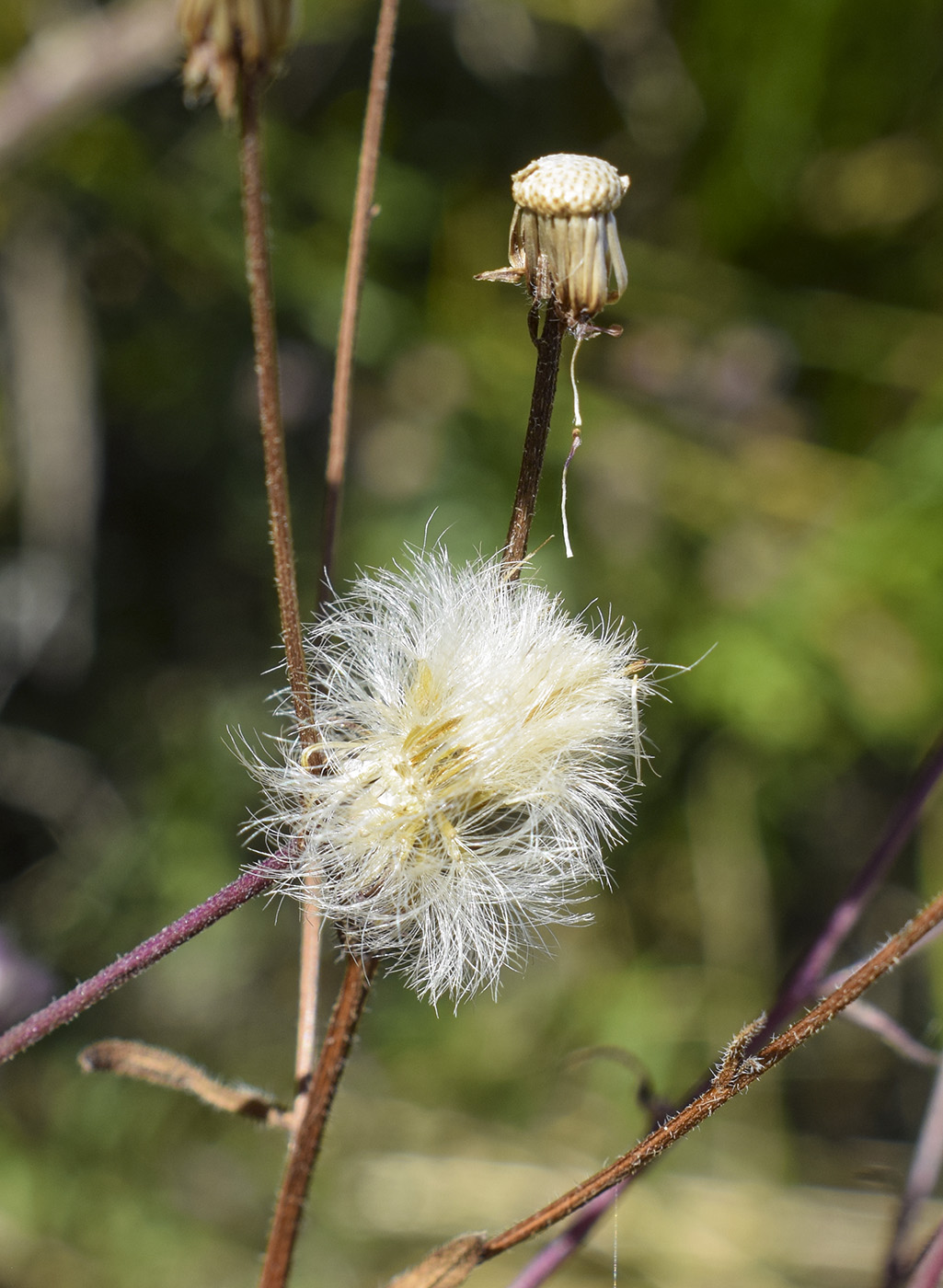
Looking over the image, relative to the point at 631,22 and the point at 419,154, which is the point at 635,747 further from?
the point at 631,22

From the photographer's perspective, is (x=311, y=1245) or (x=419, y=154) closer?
(x=311, y=1245)

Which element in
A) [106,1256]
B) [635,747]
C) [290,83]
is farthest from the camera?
[290,83]

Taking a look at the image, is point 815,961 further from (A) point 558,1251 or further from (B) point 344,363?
(B) point 344,363

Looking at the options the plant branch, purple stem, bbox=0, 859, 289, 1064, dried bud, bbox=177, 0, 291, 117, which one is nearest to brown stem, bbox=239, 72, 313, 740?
dried bud, bbox=177, 0, 291, 117

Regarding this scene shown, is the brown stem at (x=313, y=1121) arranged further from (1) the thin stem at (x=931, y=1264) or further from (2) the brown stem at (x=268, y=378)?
(1) the thin stem at (x=931, y=1264)

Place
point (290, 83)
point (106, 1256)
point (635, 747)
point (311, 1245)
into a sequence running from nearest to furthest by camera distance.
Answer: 1. point (635, 747)
2. point (106, 1256)
3. point (311, 1245)
4. point (290, 83)

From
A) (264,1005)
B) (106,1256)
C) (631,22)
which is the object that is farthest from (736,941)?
(631,22)
